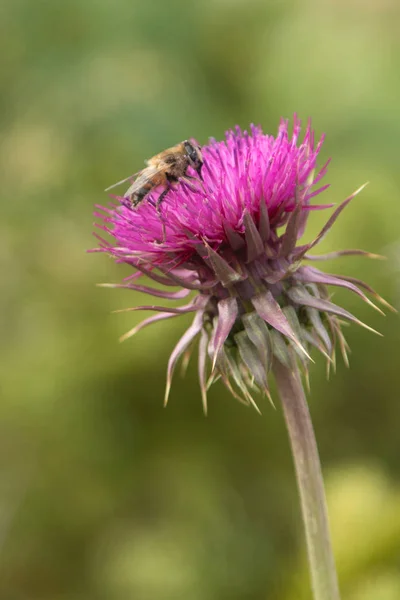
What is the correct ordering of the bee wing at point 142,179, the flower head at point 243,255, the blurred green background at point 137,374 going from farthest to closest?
the blurred green background at point 137,374, the bee wing at point 142,179, the flower head at point 243,255

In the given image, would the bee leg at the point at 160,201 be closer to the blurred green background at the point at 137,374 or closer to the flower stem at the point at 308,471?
the flower stem at the point at 308,471

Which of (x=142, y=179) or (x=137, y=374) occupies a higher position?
(x=142, y=179)

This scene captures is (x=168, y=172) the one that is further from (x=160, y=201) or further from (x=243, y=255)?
(x=243, y=255)

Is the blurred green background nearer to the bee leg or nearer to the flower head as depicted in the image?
the flower head

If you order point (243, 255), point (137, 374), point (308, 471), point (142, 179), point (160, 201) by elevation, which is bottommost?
point (308, 471)

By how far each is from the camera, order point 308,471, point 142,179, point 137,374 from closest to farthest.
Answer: point 308,471 → point 142,179 → point 137,374

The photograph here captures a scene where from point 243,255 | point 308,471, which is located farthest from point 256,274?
point 308,471

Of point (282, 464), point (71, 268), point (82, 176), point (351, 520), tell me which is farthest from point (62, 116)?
point (351, 520)

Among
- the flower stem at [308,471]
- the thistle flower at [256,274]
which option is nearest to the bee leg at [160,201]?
the thistle flower at [256,274]
